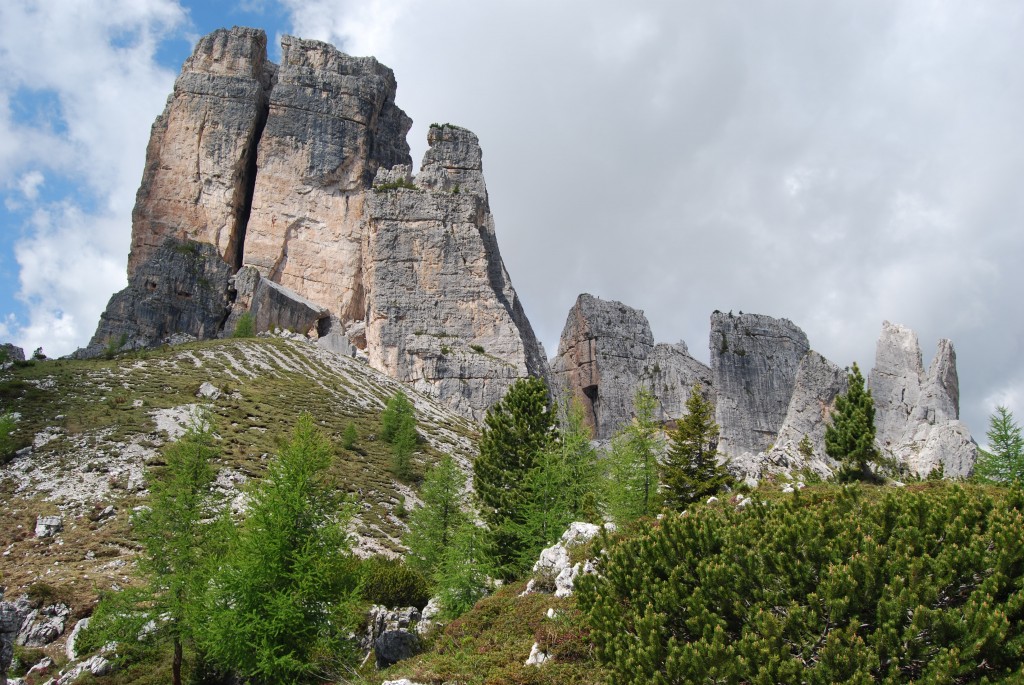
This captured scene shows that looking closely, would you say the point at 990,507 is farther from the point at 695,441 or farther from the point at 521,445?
the point at 521,445

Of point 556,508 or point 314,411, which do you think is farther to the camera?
point 314,411

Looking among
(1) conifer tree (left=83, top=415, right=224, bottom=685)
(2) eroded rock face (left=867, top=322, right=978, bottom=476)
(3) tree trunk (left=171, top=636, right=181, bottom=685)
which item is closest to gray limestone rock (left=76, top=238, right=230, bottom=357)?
(1) conifer tree (left=83, top=415, right=224, bottom=685)

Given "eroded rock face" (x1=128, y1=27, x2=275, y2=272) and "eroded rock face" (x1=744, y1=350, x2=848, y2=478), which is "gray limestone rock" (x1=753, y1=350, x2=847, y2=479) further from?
"eroded rock face" (x1=128, y1=27, x2=275, y2=272)

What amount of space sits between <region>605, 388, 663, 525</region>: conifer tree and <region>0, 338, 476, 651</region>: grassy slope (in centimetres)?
1473

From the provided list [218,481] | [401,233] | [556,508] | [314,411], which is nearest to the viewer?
[556,508]

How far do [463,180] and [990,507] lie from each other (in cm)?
9596

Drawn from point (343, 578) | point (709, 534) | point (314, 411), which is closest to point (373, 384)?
point (314, 411)

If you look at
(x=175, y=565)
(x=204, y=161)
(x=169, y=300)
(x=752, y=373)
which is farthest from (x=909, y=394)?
(x=204, y=161)

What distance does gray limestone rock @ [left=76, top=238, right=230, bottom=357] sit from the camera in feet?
280

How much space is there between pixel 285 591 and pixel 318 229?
86.0m

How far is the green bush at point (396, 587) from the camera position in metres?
29.3

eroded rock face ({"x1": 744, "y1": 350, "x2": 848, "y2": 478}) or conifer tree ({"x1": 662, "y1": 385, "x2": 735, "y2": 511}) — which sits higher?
eroded rock face ({"x1": 744, "y1": 350, "x2": 848, "y2": 478})

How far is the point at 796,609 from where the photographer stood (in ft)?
37.2

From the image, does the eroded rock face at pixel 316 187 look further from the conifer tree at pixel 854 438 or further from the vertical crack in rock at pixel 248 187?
the conifer tree at pixel 854 438
